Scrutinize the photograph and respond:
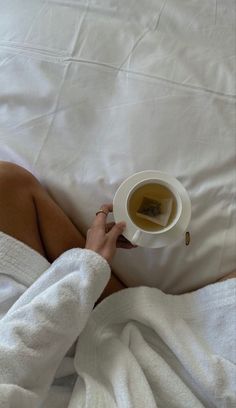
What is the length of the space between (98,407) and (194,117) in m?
0.52

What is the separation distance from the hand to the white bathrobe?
0.02m

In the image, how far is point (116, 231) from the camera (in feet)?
2.48

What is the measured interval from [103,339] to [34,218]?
0.24 meters

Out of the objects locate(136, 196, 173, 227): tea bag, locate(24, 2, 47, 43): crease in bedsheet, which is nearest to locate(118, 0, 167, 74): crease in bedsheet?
locate(24, 2, 47, 43): crease in bedsheet

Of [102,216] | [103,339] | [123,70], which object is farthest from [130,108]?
[103,339]

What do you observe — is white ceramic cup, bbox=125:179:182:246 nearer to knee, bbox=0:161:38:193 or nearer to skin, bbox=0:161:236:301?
skin, bbox=0:161:236:301

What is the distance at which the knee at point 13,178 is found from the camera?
0.82 metres

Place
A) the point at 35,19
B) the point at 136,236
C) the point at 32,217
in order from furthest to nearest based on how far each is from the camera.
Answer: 1. the point at 35,19
2. the point at 32,217
3. the point at 136,236

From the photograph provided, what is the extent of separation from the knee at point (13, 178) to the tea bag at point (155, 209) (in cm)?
21

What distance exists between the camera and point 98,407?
0.72 metres

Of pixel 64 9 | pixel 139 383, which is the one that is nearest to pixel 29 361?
pixel 139 383

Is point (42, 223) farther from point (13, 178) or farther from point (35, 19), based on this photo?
point (35, 19)

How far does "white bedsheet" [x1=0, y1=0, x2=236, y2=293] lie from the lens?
2.82ft

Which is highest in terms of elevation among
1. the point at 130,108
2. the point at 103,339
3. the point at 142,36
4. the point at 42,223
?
the point at 142,36
